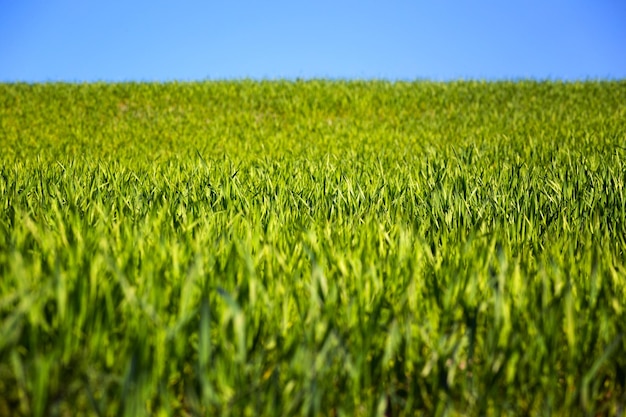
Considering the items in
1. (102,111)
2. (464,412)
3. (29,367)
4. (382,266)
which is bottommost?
(464,412)

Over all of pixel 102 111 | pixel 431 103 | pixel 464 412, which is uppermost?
pixel 431 103

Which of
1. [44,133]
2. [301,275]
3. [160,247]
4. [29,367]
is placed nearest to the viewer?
[29,367]

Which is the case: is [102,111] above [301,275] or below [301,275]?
above

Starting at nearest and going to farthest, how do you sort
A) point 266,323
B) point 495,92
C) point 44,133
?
point 266,323 → point 44,133 → point 495,92

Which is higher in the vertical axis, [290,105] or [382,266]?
Answer: [290,105]

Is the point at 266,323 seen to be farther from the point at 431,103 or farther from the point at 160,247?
the point at 431,103

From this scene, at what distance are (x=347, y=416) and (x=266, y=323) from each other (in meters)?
0.34

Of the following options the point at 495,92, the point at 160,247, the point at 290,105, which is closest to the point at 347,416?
the point at 160,247

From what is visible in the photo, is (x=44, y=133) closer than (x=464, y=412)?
No

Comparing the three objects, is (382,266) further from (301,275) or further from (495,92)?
(495,92)

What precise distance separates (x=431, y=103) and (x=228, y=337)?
652 inches

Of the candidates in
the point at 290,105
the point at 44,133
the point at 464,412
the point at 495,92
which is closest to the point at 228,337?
the point at 464,412

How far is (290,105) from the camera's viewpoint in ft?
51.9

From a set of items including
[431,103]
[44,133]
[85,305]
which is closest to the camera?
[85,305]
